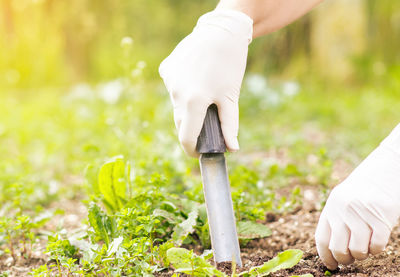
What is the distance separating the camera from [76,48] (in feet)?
24.5

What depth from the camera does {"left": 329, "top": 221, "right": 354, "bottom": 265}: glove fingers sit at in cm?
139

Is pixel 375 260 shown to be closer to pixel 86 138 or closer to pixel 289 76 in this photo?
pixel 86 138

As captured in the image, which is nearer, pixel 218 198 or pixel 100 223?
pixel 218 198

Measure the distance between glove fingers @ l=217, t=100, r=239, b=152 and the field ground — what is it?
25 cm

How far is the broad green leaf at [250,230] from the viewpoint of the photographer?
1.67 metres

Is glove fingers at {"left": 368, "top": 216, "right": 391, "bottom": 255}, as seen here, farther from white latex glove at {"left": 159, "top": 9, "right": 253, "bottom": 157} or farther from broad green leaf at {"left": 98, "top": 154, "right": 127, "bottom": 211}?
broad green leaf at {"left": 98, "top": 154, "right": 127, "bottom": 211}

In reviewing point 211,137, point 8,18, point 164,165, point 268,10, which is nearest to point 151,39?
point 8,18

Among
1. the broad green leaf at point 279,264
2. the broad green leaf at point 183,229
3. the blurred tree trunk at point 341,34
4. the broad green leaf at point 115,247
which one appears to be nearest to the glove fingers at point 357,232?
the broad green leaf at point 279,264

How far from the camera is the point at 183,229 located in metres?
1.58

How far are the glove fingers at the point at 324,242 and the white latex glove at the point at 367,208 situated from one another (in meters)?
0.02

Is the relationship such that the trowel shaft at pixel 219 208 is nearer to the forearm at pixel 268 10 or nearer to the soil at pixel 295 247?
the soil at pixel 295 247

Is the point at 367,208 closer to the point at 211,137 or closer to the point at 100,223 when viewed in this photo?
the point at 211,137

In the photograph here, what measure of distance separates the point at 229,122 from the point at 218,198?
0.79 feet

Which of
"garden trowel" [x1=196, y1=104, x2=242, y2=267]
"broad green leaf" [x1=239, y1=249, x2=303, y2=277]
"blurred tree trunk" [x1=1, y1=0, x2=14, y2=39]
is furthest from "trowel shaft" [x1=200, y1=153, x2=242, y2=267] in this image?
"blurred tree trunk" [x1=1, y1=0, x2=14, y2=39]
